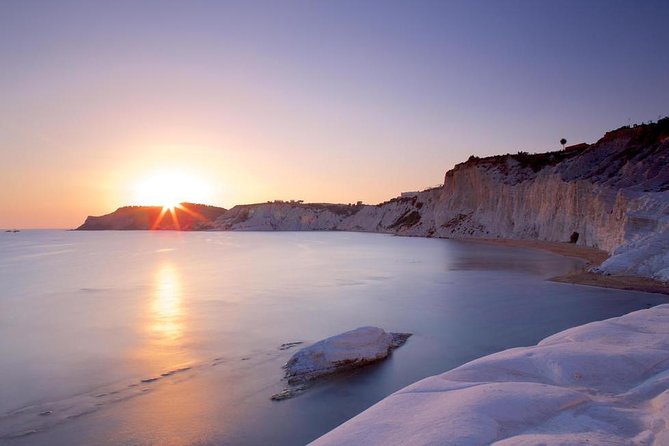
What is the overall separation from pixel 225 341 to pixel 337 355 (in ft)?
13.4

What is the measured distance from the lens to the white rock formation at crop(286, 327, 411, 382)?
8.54m

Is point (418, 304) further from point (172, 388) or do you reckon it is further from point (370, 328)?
point (172, 388)

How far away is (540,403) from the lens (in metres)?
3.52

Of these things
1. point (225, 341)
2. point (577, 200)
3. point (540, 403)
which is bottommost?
point (225, 341)

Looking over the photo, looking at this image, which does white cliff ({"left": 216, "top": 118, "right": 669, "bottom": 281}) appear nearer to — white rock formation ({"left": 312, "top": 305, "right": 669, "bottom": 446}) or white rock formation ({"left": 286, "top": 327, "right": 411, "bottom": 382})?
white rock formation ({"left": 286, "top": 327, "right": 411, "bottom": 382})

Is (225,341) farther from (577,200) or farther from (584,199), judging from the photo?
(577,200)

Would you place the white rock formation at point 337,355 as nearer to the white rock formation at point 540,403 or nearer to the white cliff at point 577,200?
the white rock formation at point 540,403

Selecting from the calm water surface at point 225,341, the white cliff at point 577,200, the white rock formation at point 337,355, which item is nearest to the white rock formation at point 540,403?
the calm water surface at point 225,341

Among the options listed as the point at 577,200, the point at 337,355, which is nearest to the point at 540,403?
the point at 337,355

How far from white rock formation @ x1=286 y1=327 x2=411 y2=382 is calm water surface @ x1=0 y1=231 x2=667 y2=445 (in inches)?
11.7

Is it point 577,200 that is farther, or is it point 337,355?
point 577,200

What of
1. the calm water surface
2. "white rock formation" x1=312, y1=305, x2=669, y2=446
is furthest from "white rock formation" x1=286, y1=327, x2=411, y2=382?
"white rock formation" x1=312, y1=305, x2=669, y2=446

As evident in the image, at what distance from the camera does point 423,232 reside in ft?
277

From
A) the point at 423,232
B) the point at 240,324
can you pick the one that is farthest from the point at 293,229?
the point at 240,324
